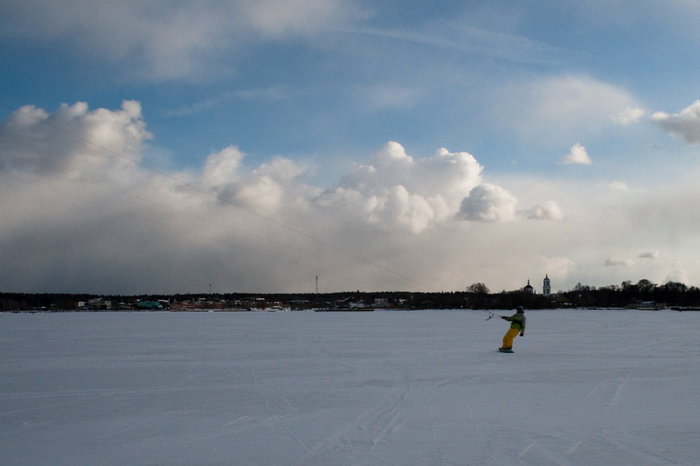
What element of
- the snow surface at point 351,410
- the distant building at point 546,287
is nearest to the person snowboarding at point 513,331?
the snow surface at point 351,410

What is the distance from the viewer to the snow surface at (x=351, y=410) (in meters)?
5.57

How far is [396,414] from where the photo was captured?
23.7 ft

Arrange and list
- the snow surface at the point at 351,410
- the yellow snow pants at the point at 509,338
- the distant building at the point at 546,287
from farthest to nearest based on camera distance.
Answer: the distant building at the point at 546,287 < the yellow snow pants at the point at 509,338 < the snow surface at the point at 351,410

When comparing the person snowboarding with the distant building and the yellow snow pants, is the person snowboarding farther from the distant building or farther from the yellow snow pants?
the distant building

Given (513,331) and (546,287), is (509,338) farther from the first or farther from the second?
(546,287)

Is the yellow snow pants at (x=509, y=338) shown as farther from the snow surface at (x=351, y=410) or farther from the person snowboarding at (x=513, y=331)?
the snow surface at (x=351, y=410)

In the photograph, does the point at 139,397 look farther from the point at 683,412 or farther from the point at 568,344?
the point at 568,344

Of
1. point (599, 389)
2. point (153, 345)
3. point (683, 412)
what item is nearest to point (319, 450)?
point (683, 412)

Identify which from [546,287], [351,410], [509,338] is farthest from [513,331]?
[546,287]

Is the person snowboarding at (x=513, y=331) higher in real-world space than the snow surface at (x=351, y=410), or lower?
higher

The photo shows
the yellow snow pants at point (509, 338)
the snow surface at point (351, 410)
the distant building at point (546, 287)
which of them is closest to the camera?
the snow surface at point (351, 410)

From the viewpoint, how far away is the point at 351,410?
24.9ft

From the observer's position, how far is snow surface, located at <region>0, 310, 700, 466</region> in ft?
18.3

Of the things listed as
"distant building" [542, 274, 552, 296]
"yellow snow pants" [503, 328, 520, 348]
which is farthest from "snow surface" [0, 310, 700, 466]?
"distant building" [542, 274, 552, 296]
